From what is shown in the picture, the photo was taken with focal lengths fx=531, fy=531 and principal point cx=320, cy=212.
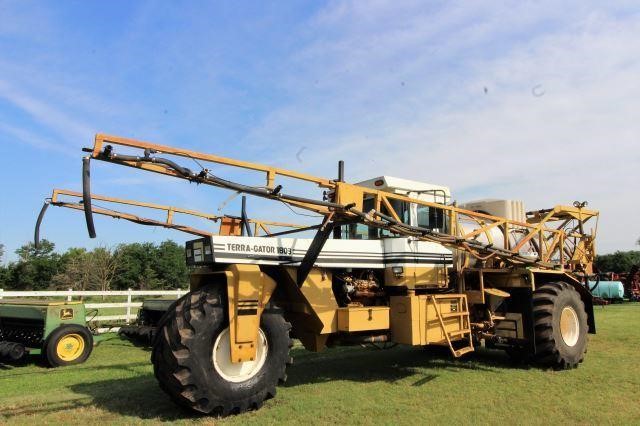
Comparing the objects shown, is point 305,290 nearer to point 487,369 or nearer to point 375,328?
point 375,328

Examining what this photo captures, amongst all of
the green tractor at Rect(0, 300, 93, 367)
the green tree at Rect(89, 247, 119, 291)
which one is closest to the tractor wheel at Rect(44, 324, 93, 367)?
the green tractor at Rect(0, 300, 93, 367)

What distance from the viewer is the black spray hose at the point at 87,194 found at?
15.5 feet

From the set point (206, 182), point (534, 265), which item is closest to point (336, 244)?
point (206, 182)

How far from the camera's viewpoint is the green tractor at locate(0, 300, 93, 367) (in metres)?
9.90

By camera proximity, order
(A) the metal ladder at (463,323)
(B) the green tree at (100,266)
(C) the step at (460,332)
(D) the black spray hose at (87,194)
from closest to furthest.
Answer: (D) the black spray hose at (87,194)
(A) the metal ladder at (463,323)
(C) the step at (460,332)
(B) the green tree at (100,266)

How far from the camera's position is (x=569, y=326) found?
368 inches

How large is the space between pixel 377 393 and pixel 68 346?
657 centimetres

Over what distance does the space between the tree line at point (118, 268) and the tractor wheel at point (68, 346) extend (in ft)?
132

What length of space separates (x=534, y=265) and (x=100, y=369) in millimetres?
7831

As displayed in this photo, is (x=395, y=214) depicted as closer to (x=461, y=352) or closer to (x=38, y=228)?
(x=461, y=352)

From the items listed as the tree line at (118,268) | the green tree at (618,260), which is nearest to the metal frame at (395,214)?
the tree line at (118,268)

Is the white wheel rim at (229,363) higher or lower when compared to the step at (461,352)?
higher

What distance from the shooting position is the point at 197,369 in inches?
217

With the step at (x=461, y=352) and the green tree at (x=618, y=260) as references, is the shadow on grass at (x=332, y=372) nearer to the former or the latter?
the step at (x=461, y=352)
